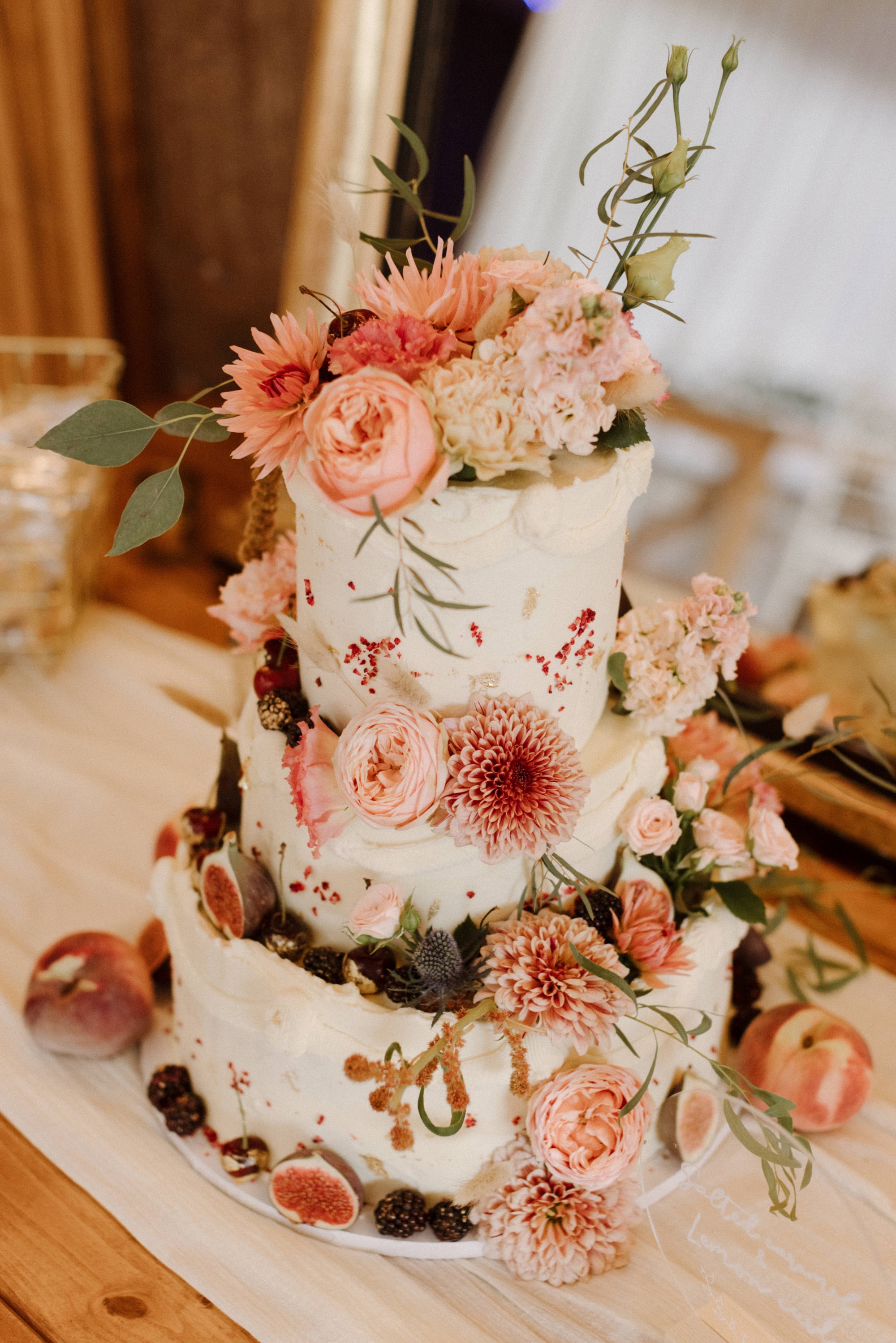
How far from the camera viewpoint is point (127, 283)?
2.65 metres

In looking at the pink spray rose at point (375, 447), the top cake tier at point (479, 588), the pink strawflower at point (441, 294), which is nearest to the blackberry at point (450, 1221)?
the top cake tier at point (479, 588)

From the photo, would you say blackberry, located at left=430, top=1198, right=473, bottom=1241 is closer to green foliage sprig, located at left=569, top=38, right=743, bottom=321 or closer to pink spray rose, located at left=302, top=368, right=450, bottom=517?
pink spray rose, located at left=302, top=368, right=450, bottom=517

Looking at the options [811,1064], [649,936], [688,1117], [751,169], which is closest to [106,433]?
[649,936]

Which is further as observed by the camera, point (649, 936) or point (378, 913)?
point (649, 936)

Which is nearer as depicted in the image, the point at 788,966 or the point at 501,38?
the point at 788,966

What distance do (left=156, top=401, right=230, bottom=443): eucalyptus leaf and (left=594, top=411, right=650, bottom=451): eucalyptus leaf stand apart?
12.0 inches

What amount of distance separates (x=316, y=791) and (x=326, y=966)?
0.20 meters

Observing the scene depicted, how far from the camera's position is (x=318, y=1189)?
0.93m

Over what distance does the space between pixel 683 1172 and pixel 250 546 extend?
82cm

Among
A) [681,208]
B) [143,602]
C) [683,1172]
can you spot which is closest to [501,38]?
[681,208]

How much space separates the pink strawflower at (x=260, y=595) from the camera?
1.00m

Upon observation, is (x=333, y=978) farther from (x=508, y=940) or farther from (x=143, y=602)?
(x=143, y=602)

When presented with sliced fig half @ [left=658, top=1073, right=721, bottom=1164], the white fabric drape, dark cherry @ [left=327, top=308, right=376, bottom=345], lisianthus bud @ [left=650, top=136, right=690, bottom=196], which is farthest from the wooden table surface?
the white fabric drape

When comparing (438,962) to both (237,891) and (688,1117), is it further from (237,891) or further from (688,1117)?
(688,1117)
